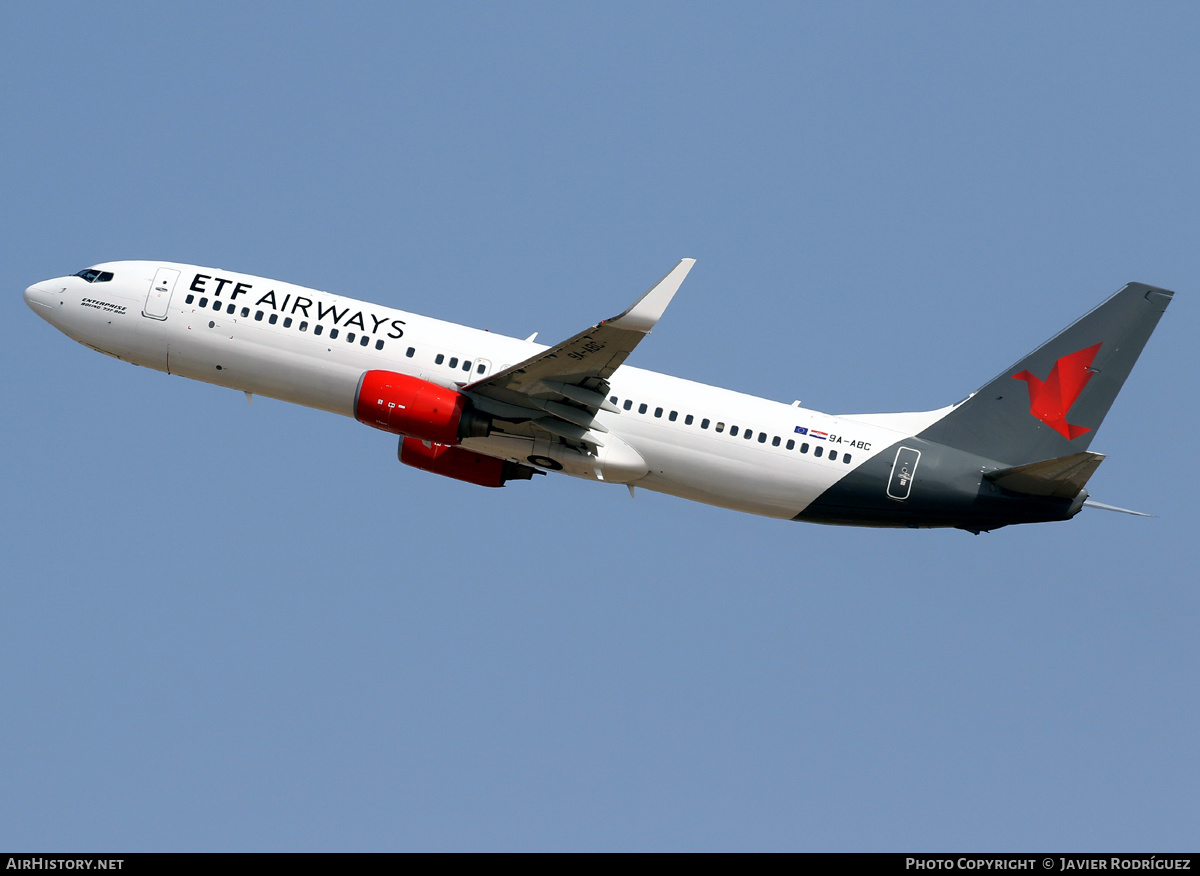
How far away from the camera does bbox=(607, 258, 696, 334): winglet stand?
35594 mm

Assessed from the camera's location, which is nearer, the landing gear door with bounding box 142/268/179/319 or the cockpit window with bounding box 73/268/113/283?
the landing gear door with bounding box 142/268/179/319

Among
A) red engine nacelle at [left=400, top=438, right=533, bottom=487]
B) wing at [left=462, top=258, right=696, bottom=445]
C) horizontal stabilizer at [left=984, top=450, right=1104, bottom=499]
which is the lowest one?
horizontal stabilizer at [left=984, top=450, right=1104, bottom=499]

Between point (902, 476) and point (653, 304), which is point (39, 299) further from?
point (902, 476)

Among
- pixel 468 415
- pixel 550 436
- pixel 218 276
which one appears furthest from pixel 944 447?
pixel 218 276

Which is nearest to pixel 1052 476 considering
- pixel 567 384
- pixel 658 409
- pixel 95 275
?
pixel 658 409

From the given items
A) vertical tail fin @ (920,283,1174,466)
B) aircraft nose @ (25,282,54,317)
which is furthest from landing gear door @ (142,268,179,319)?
vertical tail fin @ (920,283,1174,466)

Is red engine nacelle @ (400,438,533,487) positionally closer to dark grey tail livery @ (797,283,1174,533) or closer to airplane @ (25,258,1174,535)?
airplane @ (25,258,1174,535)

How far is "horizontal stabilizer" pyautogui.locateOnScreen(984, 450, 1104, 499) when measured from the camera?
37.3 metres

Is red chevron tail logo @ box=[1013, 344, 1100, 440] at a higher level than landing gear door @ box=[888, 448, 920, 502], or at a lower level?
higher

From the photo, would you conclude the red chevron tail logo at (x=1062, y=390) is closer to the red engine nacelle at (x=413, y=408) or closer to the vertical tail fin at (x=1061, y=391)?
the vertical tail fin at (x=1061, y=391)

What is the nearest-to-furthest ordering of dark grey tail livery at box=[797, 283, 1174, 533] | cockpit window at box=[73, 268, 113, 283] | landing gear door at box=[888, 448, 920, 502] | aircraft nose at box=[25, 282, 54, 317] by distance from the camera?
dark grey tail livery at box=[797, 283, 1174, 533] < landing gear door at box=[888, 448, 920, 502] < cockpit window at box=[73, 268, 113, 283] < aircraft nose at box=[25, 282, 54, 317]

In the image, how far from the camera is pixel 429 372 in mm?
41531

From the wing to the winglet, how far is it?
4 centimetres

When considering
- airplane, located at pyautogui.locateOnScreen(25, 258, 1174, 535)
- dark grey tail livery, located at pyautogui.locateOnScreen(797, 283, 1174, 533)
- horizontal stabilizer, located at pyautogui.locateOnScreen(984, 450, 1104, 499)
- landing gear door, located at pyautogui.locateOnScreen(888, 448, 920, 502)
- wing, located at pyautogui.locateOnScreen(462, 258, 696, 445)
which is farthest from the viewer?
landing gear door, located at pyautogui.locateOnScreen(888, 448, 920, 502)
